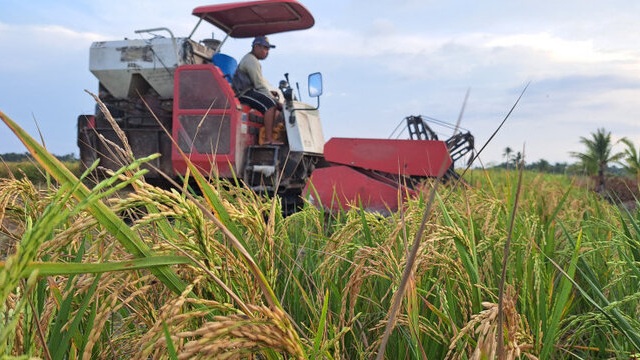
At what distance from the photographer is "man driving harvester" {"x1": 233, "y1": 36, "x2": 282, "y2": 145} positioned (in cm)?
801

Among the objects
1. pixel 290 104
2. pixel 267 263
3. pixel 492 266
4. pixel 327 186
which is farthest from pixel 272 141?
pixel 267 263

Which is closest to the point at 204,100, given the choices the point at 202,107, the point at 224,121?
the point at 202,107

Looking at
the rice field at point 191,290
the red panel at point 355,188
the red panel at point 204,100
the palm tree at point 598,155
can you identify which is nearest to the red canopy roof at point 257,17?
the red panel at point 204,100

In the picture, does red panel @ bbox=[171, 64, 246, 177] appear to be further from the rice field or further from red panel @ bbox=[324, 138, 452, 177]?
the rice field

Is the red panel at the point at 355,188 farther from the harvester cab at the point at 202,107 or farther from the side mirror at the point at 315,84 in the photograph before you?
the side mirror at the point at 315,84

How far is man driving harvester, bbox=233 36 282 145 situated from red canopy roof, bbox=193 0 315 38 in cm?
68

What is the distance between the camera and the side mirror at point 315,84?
26.0 feet

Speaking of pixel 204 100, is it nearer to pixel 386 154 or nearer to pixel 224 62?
pixel 224 62

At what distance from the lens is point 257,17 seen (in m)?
8.25

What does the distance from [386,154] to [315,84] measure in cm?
193

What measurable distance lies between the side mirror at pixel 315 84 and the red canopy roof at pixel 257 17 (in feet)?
3.58

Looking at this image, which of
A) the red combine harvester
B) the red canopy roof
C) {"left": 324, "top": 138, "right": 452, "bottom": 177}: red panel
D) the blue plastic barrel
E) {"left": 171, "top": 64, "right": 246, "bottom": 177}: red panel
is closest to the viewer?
{"left": 324, "top": 138, "right": 452, "bottom": 177}: red panel

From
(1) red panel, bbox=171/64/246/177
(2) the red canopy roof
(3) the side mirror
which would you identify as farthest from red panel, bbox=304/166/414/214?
(2) the red canopy roof

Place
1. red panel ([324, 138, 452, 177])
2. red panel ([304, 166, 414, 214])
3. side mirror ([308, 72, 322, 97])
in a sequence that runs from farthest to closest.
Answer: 1. side mirror ([308, 72, 322, 97])
2. red panel ([324, 138, 452, 177])
3. red panel ([304, 166, 414, 214])
